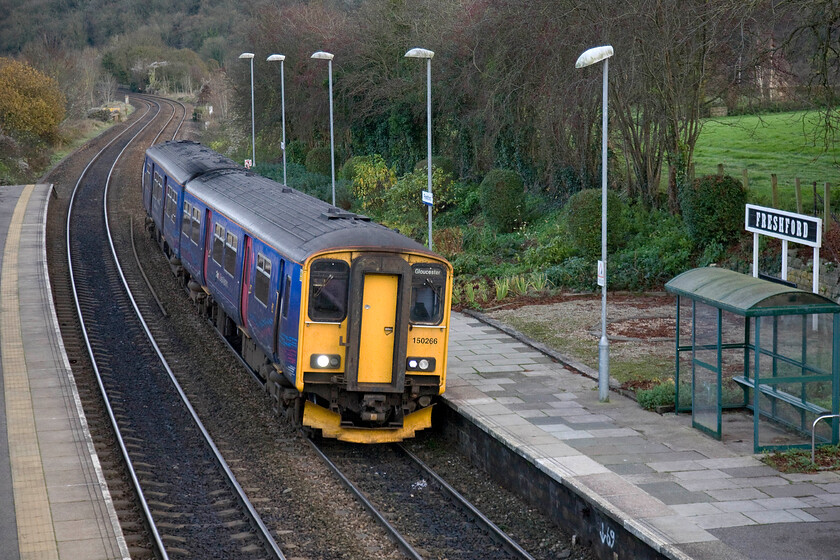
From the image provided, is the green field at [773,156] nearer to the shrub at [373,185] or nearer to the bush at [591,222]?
the bush at [591,222]

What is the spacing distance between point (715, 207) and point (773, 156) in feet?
26.7

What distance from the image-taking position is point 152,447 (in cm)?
1336

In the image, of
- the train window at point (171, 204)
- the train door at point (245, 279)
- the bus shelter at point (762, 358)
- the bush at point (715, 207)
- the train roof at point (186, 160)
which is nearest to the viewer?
the bus shelter at point (762, 358)

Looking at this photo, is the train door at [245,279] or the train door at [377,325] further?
the train door at [245,279]

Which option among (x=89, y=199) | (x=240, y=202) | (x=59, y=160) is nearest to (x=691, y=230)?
(x=240, y=202)

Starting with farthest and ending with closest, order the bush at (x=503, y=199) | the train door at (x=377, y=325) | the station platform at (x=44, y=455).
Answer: the bush at (x=503, y=199), the train door at (x=377, y=325), the station platform at (x=44, y=455)

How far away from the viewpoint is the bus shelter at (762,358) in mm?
11336

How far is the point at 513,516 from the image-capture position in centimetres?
1112

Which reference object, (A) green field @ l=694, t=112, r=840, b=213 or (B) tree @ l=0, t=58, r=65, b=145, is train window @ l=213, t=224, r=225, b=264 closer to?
(A) green field @ l=694, t=112, r=840, b=213

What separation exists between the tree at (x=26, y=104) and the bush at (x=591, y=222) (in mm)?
33328

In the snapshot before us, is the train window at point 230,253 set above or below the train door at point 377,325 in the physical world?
above

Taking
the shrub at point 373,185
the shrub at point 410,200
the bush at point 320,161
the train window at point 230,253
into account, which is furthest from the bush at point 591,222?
the bush at point 320,161

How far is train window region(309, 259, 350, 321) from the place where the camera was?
12.3 metres

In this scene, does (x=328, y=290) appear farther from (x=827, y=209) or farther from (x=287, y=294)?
(x=827, y=209)
